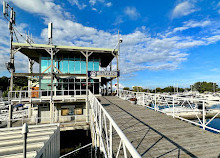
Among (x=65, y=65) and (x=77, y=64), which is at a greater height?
(x=77, y=64)

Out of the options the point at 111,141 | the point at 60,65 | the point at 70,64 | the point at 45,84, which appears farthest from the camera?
the point at 70,64

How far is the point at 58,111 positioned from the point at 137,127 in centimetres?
1306

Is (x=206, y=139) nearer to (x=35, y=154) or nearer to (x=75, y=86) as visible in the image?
(x=35, y=154)

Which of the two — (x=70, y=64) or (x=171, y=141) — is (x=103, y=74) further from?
(x=171, y=141)

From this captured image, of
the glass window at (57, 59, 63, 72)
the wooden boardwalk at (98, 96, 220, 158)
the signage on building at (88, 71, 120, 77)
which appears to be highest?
the glass window at (57, 59, 63, 72)

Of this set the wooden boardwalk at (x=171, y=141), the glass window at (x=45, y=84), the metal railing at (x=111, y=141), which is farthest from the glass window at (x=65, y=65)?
the wooden boardwalk at (x=171, y=141)

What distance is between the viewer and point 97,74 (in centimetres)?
1574

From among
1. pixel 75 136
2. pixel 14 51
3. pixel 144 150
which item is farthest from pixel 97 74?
pixel 144 150

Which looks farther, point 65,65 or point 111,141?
point 65,65

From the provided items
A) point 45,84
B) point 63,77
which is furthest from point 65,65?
point 45,84

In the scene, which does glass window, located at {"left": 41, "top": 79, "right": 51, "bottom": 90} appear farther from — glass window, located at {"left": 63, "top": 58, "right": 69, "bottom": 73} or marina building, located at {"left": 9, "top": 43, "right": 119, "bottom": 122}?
glass window, located at {"left": 63, "top": 58, "right": 69, "bottom": 73}

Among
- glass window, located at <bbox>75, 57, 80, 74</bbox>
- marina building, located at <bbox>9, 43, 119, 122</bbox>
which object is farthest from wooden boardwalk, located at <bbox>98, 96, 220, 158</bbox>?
glass window, located at <bbox>75, 57, 80, 74</bbox>

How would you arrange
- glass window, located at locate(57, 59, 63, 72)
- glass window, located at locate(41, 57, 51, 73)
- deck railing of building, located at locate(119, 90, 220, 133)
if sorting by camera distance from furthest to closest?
glass window, located at locate(57, 59, 63, 72) → glass window, located at locate(41, 57, 51, 73) → deck railing of building, located at locate(119, 90, 220, 133)

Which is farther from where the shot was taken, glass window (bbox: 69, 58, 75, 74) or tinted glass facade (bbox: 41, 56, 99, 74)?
glass window (bbox: 69, 58, 75, 74)
